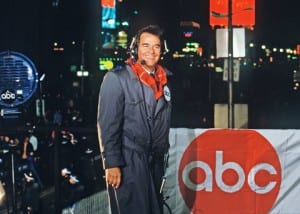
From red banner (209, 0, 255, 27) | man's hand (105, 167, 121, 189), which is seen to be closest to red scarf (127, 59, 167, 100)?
man's hand (105, 167, 121, 189)

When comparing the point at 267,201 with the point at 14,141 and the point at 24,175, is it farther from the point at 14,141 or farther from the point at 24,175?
the point at 24,175

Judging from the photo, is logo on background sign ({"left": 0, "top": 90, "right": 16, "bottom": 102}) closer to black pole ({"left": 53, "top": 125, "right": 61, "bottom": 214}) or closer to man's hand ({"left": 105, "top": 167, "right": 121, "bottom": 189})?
black pole ({"left": 53, "top": 125, "right": 61, "bottom": 214})

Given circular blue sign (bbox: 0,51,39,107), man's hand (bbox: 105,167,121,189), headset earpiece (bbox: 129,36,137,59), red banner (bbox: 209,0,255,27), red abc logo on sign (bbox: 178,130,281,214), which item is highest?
red banner (bbox: 209,0,255,27)

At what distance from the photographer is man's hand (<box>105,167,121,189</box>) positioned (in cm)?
457

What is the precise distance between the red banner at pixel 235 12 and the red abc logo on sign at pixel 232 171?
1044 cm

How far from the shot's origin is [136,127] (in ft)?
15.3

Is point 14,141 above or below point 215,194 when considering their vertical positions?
above

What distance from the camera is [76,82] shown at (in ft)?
237

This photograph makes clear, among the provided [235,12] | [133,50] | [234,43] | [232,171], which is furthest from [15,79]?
[235,12]

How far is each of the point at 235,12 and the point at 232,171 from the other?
11.1 m

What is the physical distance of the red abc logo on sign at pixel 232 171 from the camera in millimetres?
6398

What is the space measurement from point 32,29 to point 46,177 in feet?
14.2

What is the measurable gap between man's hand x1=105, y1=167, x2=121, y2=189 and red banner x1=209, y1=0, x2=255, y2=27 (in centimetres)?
1236

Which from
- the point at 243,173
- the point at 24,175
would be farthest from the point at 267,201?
the point at 24,175
